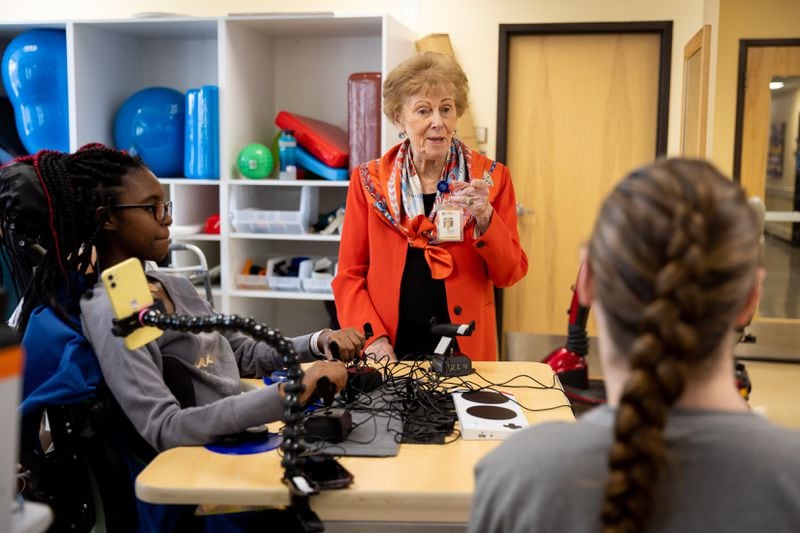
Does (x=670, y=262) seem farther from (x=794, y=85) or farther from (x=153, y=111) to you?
(x=794, y=85)

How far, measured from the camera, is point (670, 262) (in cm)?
75

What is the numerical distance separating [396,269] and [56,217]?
1.00 meters

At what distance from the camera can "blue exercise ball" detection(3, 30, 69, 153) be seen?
3.98 m

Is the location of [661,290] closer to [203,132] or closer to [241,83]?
[203,132]

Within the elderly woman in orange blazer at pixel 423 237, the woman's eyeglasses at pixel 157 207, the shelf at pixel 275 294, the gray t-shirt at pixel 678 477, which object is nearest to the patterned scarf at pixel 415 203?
the elderly woman in orange blazer at pixel 423 237

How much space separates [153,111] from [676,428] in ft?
12.2

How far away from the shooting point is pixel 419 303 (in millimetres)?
2344

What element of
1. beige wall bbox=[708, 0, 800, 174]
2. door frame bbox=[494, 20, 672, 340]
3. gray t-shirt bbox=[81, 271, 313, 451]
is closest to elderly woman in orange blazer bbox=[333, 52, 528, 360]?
gray t-shirt bbox=[81, 271, 313, 451]

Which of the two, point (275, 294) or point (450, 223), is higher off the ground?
point (450, 223)

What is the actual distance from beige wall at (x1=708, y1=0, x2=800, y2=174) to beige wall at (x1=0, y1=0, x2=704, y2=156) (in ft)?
0.29

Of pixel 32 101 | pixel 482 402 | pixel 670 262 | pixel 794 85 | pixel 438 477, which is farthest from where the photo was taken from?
pixel 794 85

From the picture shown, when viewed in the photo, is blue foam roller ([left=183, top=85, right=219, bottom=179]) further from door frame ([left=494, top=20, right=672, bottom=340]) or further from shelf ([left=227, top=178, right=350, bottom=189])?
door frame ([left=494, top=20, right=672, bottom=340])

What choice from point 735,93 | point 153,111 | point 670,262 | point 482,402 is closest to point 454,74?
point 482,402

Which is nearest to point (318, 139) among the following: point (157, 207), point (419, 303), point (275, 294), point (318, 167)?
point (318, 167)
